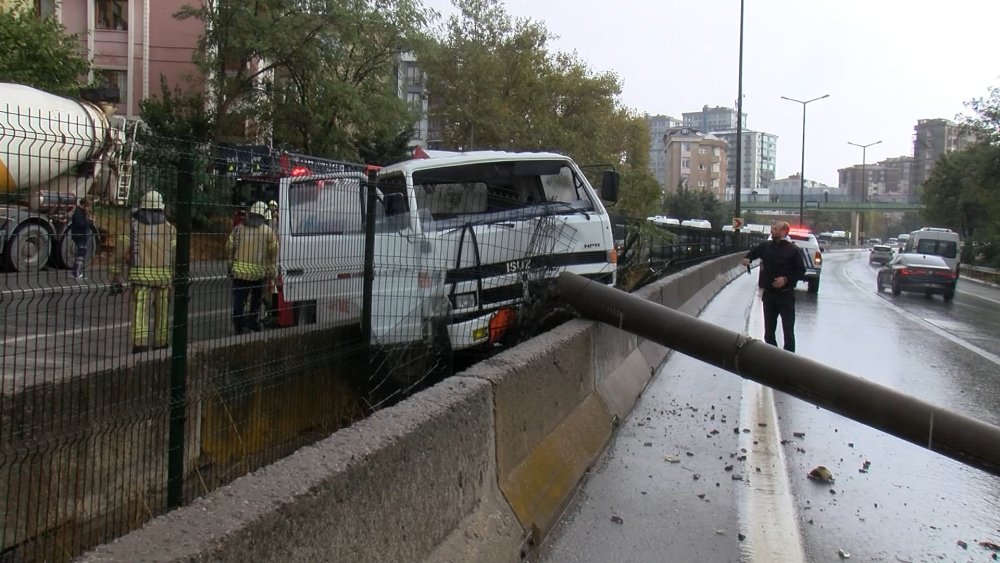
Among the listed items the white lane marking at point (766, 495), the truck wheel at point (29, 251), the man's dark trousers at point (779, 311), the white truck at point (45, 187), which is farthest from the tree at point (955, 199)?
the truck wheel at point (29, 251)

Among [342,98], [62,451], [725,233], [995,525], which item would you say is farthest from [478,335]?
[725,233]

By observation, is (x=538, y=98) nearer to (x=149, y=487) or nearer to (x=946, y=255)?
(x=946, y=255)

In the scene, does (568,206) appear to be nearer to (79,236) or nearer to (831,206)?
(79,236)

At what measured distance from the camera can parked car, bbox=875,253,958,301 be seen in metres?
26.0

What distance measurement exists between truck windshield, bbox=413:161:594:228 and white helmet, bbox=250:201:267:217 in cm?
244

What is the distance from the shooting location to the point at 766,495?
5.37 m

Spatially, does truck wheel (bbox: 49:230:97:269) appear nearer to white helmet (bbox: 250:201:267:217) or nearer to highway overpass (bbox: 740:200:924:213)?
white helmet (bbox: 250:201:267:217)

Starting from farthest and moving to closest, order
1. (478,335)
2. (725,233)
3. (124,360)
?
(725,233)
(478,335)
(124,360)

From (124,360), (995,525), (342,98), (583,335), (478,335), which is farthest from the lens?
(342,98)

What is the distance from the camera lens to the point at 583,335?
6.31m

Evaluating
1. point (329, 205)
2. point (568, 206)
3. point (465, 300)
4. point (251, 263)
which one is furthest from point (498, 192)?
point (251, 263)

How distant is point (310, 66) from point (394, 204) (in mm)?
18514

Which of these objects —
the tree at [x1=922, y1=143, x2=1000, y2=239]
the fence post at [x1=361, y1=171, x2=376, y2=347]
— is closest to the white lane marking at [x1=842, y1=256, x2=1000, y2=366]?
the fence post at [x1=361, y1=171, x2=376, y2=347]

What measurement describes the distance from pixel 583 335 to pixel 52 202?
3910 mm
